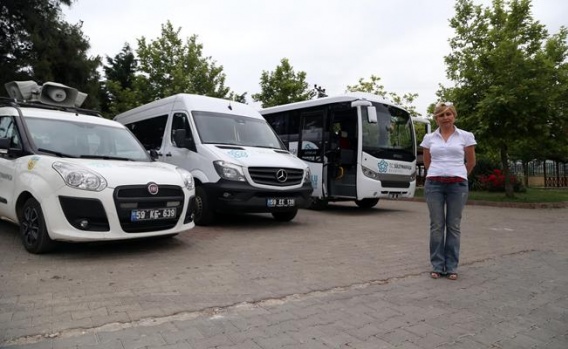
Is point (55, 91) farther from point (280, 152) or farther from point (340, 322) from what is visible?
point (340, 322)

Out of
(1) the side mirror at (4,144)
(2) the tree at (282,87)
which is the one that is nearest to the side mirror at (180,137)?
(1) the side mirror at (4,144)

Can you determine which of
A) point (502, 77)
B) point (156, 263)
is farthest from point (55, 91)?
point (502, 77)

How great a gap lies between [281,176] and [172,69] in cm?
1922

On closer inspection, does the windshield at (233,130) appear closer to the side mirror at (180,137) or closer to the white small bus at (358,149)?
the side mirror at (180,137)

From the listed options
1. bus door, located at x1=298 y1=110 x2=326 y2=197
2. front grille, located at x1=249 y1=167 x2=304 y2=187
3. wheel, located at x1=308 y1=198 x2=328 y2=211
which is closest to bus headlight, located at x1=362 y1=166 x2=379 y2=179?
bus door, located at x1=298 y1=110 x2=326 y2=197

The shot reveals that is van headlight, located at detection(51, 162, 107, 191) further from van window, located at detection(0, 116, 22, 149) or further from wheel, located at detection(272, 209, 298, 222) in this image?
wheel, located at detection(272, 209, 298, 222)

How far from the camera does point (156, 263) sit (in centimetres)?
520

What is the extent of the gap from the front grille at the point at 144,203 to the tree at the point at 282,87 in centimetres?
2055

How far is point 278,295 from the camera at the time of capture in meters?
4.06

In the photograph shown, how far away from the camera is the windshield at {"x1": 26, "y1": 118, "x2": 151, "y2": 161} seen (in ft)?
19.5

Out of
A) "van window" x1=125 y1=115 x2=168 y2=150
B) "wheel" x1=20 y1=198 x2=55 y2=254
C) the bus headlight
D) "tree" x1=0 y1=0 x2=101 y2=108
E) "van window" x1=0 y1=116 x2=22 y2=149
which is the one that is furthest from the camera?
"tree" x1=0 y1=0 x2=101 y2=108

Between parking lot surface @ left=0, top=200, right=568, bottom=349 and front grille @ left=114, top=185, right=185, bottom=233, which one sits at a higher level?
front grille @ left=114, top=185, right=185, bottom=233

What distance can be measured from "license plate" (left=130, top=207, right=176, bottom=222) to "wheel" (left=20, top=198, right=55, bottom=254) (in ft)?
3.33

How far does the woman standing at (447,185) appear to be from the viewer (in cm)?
477
